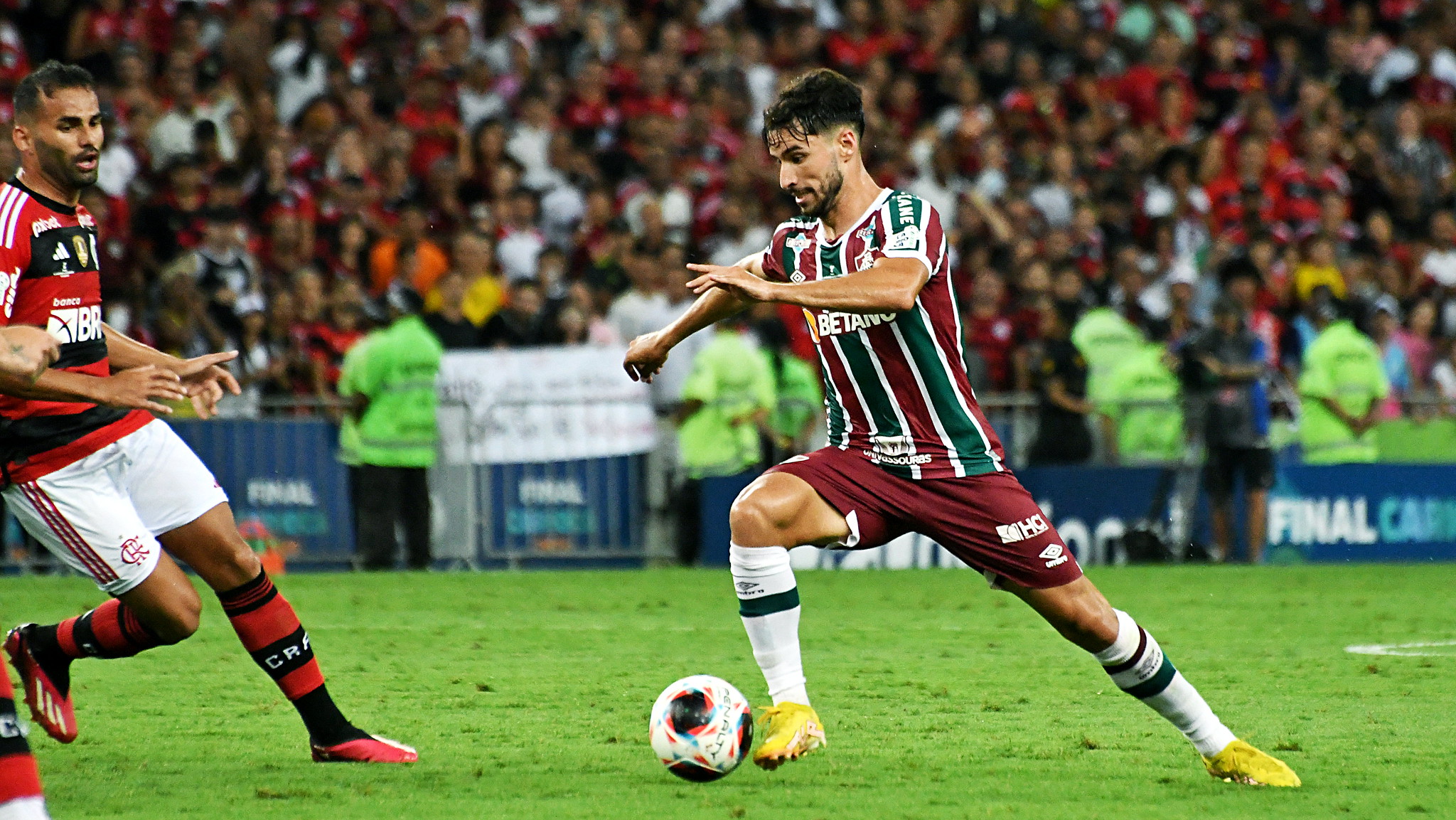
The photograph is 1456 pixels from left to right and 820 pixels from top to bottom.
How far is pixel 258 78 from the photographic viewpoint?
17.2 metres

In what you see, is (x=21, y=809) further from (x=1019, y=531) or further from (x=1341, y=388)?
(x=1341, y=388)

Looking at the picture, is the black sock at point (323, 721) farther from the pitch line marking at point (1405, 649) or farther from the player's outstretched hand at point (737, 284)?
the pitch line marking at point (1405, 649)

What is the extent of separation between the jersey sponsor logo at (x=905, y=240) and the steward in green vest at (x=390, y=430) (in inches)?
337

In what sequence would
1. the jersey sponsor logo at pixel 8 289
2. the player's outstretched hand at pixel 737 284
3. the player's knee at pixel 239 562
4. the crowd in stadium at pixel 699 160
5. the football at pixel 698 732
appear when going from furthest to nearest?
the crowd in stadium at pixel 699 160 → the player's knee at pixel 239 562 → the jersey sponsor logo at pixel 8 289 → the football at pixel 698 732 → the player's outstretched hand at pixel 737 284

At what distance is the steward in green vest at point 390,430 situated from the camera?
14086 mm

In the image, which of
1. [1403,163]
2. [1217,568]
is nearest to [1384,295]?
[1403,163]

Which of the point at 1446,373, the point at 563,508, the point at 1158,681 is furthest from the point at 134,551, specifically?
the point at 1446,373

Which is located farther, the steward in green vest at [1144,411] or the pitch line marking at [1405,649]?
A: the steward in green vest at [1144,411]

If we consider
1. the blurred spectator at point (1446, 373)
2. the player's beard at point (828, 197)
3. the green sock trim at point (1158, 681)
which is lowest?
the green sock trim at point (1158, 681)

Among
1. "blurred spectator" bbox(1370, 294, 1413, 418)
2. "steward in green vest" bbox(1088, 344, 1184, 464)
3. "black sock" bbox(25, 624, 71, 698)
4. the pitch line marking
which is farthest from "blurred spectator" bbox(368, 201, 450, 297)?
"black sock" bbox(25, 624, 71, 698)

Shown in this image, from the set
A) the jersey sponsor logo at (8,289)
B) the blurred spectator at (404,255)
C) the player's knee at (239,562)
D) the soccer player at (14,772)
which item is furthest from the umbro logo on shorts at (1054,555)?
the blurred spectator at (404,255)

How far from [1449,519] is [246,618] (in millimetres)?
11678

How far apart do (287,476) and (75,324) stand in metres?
8.27

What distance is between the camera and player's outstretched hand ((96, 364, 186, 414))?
511 centimetres
